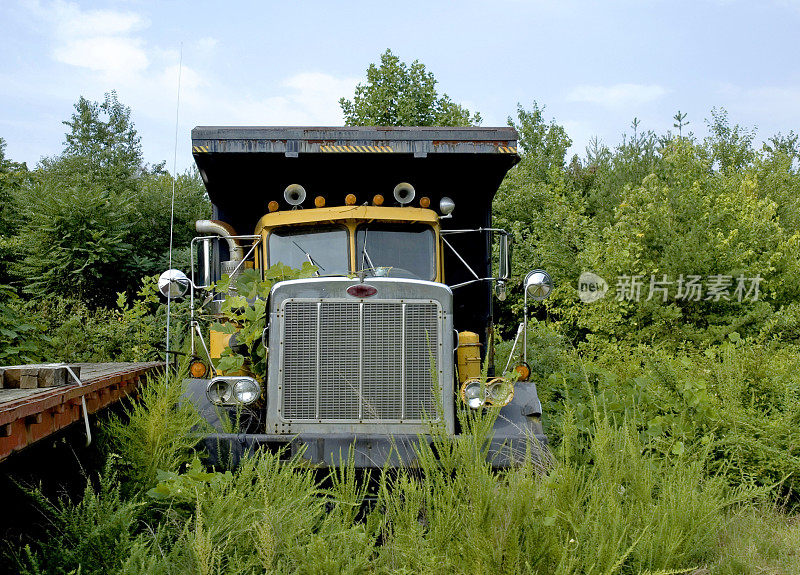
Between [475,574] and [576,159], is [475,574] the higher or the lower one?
the lower one

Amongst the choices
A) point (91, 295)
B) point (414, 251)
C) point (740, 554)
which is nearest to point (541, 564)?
point (740, 554)

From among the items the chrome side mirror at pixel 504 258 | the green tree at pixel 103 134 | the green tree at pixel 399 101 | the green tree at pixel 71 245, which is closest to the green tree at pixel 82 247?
the green tree at pixel 71 245

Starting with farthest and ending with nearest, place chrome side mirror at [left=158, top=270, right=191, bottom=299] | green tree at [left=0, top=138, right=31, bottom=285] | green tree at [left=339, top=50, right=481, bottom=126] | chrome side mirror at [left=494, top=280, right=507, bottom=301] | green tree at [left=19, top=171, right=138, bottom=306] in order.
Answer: green tree at [left=339, top=50, right=481, bottom=126] < green tree at [left=19, top=171, right=138, bottom=306] < green tree at [left=0, top=138, right=31, bottom=285] < chrome side mirror at [left=494, top=280, right=507, bottom=301] < chrome side mirror at [left=158, top=270, right=191, bottom=299]

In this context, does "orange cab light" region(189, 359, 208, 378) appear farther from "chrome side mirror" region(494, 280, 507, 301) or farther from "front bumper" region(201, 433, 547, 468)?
"chrome side mirror" region(494, 280, 507, 301)

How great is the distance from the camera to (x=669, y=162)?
20.6 meters

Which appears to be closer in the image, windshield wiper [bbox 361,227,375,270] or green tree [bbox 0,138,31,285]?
windshield wiper [bbox 361,227,375,270]

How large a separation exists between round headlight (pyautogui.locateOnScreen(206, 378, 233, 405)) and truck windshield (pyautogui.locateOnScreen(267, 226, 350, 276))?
1523 mm

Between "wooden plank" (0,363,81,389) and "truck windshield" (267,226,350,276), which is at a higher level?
"truck windshield" (267,226,350,276)

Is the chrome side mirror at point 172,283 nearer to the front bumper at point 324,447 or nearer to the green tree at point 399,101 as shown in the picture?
the front bumper at point 324,447

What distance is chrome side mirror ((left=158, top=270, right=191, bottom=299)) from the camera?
6.36m

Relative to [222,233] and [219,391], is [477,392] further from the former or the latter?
[222,233]

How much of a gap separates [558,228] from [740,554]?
1567cm

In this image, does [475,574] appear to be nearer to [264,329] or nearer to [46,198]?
[264,329]

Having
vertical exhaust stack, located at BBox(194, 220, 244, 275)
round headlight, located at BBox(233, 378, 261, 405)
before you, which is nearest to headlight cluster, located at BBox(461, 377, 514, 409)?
round headlight, located at BBox(233, 378, 261, 405)
